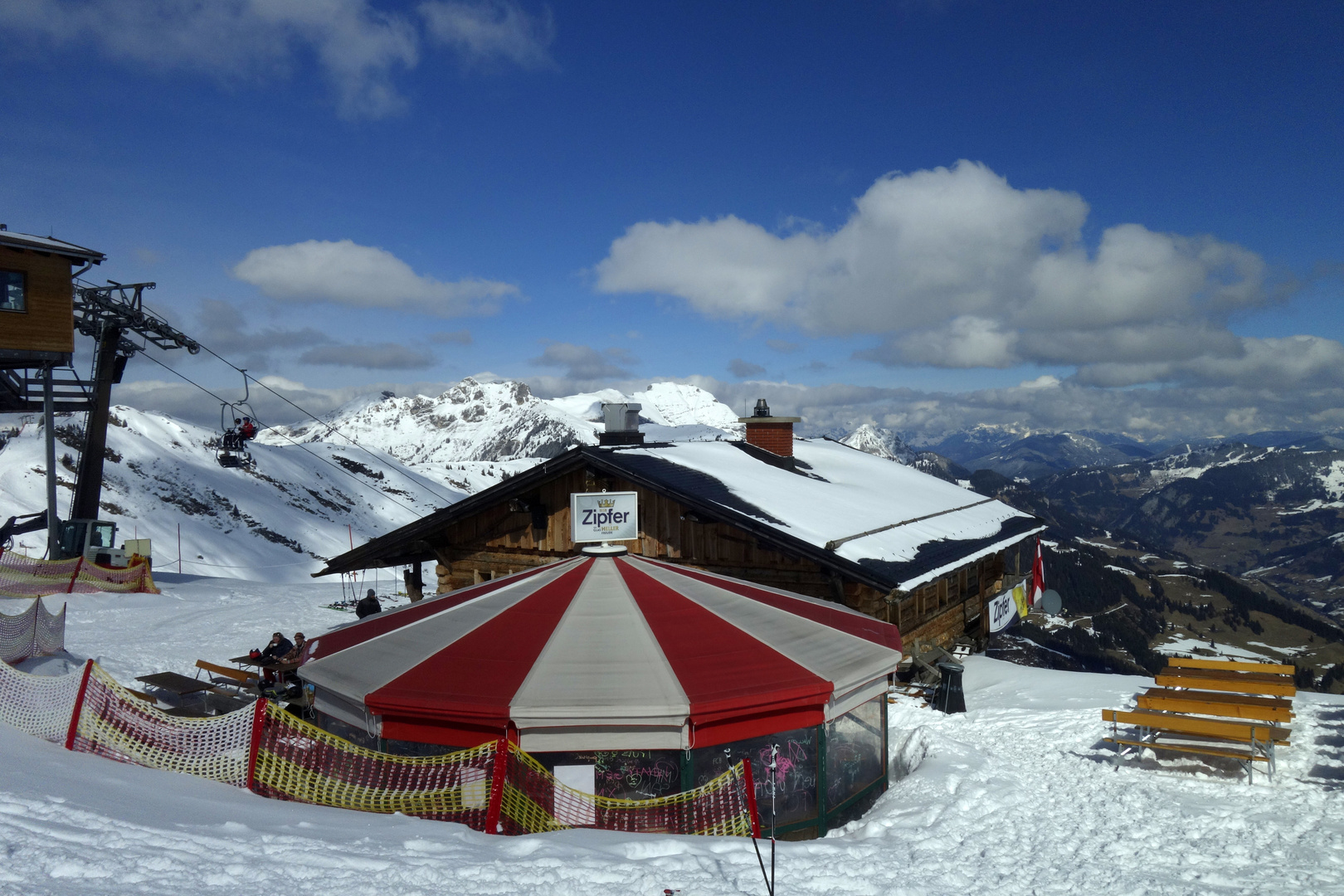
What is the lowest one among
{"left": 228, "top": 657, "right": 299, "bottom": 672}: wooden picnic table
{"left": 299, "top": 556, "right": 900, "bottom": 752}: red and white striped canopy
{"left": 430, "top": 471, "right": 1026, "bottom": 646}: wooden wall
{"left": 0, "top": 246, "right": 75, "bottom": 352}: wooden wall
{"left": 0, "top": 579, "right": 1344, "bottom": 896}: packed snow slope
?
{"left": 0, "top": 579, "right": 1344, "bottom": 896}: packed snow slope

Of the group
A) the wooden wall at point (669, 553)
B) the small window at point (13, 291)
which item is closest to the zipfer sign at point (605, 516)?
the wooden wall at point (669, 553)

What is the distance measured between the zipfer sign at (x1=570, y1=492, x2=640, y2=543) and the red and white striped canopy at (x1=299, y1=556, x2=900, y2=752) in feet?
2.11

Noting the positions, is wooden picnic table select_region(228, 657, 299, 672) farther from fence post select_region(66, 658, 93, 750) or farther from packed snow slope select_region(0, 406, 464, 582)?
packed snow slope select_region(0, 406, 464, 582)

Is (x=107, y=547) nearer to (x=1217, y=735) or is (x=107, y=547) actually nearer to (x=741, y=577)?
(x=741, y=577)

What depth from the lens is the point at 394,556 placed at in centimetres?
1823

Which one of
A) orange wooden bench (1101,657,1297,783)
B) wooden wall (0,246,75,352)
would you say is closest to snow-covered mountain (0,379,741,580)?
wooden wall (0,246,75,352)

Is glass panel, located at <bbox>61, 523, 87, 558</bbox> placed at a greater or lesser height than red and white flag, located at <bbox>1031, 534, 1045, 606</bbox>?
greater

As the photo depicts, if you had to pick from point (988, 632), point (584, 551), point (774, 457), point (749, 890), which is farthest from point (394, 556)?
point (988, 632)

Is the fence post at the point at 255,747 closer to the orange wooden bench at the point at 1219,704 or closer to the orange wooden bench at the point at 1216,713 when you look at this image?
the orange wooden bench at the point at 1216,713

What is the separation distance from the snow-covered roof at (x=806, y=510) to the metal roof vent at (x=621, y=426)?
45.2 inches

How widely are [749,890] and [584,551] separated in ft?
20.3

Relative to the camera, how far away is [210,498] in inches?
2249

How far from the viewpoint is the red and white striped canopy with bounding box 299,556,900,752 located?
26.8 feet

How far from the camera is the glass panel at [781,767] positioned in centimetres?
845
